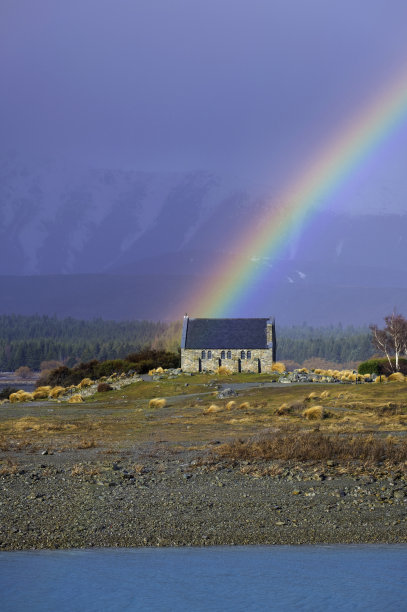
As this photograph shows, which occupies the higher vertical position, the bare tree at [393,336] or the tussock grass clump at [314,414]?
the bare tree at [393,336]

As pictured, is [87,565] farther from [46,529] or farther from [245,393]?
[245,393]

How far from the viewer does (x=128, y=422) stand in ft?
147

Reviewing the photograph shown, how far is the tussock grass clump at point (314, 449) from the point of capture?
87.5 ft

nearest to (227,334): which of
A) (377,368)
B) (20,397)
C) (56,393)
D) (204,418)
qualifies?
(377,368)

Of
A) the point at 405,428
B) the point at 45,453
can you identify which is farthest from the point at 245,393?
the point at 45,453

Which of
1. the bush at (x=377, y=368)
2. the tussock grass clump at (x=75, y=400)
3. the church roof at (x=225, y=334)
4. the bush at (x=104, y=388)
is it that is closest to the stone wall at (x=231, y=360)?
the church roof at (x=225, y=334)

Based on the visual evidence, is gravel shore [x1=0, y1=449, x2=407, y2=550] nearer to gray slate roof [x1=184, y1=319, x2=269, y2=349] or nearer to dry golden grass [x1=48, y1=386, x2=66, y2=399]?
dry golden grass [x1=48, y1=386, x2=66, y2=399]

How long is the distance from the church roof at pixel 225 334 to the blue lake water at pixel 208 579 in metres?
76.2

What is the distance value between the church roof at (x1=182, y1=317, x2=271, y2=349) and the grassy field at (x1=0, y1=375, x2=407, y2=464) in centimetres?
2342

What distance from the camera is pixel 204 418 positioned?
1775 inches

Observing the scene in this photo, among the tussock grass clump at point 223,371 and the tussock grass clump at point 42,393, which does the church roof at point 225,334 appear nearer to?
the tussock grass clump at point 223,371

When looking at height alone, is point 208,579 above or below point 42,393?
below

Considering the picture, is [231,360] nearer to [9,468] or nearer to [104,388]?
[104,388]

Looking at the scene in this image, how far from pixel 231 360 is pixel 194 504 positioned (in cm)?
7286
